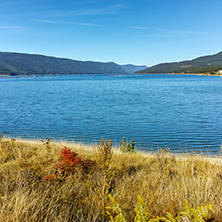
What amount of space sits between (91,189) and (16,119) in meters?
19.0

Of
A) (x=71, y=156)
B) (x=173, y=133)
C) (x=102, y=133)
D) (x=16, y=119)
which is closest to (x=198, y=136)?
(x=173, y=133)

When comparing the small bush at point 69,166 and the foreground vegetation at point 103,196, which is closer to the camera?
the foreground vegetation at point 103,196

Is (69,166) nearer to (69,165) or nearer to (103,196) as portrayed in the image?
(69,165)

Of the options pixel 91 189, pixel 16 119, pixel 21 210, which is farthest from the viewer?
pixel 16 119

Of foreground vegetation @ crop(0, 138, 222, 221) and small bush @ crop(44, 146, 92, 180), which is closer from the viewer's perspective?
foreground vegetation @ crop(0, 138, 222, 221)

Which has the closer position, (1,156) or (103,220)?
(103,220)

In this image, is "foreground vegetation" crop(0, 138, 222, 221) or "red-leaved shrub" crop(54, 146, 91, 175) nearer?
"foreground vegetation" crop(0, 138, 222, 221)

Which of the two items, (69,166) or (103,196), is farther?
(69,166)

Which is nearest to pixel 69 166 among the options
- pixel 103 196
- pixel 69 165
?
pixel 69 165

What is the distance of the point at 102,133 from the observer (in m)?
15.8

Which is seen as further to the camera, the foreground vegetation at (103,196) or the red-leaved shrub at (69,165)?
the red-leaved shrub at (69,165)

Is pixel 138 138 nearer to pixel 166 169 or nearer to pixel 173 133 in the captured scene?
pixel 173 133

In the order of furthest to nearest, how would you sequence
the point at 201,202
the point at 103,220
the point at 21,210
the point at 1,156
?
the point at 1,156 → the point at 201,202 → the point at 103,220 → the point at 21,210

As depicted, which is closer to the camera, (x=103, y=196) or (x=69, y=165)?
(x=103, y=196)
